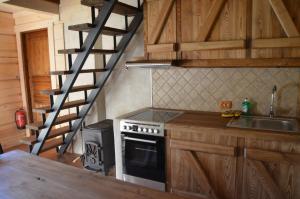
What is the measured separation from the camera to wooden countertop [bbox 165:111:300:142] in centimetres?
188

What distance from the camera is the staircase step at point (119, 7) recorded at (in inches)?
102

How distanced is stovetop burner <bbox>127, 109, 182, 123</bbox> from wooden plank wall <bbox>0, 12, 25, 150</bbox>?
3.05m

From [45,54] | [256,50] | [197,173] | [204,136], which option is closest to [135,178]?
[197,173]

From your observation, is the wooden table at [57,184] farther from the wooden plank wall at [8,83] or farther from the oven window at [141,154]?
the wooden plank wall at [8,83]

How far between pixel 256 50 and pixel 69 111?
Result: 309 cm

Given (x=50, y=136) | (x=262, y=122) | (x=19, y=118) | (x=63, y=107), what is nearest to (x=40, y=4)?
(x=63, y=107)

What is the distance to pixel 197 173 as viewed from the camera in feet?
7.29

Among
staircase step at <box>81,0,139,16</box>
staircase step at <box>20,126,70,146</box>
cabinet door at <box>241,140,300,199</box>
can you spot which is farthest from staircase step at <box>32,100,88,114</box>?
cabinet door at <box>241,140,300,199</box>

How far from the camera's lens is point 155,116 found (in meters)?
2.69

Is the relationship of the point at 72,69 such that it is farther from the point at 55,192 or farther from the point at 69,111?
the point at 55,192

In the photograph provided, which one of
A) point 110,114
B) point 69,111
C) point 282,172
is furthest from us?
point 69,111

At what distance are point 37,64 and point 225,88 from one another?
3687 mm

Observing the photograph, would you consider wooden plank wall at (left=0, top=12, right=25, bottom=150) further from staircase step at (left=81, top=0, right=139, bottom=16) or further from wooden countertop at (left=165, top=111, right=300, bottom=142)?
wooden countertop at (left=165, top=111, right=300, bottom=142)

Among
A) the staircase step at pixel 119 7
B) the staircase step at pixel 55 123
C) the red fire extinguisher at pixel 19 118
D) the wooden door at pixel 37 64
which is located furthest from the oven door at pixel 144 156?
the red fire extinguisher at pixel 19 118
